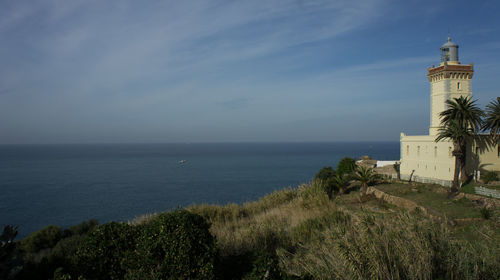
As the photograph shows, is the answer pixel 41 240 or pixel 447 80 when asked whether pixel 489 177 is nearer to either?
pixel 447 80

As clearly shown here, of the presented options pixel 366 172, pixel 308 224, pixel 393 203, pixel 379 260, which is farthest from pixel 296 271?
pixel 366 172

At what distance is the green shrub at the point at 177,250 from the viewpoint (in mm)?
4926

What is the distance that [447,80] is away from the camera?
2442 cm

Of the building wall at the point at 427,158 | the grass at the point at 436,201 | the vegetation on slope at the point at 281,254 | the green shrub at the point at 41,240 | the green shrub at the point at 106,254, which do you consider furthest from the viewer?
the building wall at the point at 427,158

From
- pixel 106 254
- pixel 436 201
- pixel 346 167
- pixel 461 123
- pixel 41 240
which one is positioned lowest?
pixel 41 240

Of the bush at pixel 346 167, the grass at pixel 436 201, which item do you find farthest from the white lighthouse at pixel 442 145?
the bush at pixel 346 167

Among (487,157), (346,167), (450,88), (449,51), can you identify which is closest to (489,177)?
(487,157)

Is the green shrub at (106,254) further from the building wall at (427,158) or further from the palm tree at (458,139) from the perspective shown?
the building wall at (427,158)

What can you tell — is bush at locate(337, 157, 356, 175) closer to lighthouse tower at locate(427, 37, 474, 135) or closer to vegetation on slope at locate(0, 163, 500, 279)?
lighthouse tower at locate(427, 37, 474, 135)

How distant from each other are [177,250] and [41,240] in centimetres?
1379

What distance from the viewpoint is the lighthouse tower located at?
24266mm

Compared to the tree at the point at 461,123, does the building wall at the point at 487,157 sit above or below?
below

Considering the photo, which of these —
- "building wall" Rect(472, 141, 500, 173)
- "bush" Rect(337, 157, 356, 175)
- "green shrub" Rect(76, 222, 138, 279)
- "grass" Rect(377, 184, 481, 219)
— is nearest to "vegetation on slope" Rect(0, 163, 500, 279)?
"green shrub" Rect(76, 222, 138, 279)

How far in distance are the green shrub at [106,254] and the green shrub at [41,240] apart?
11073mm
